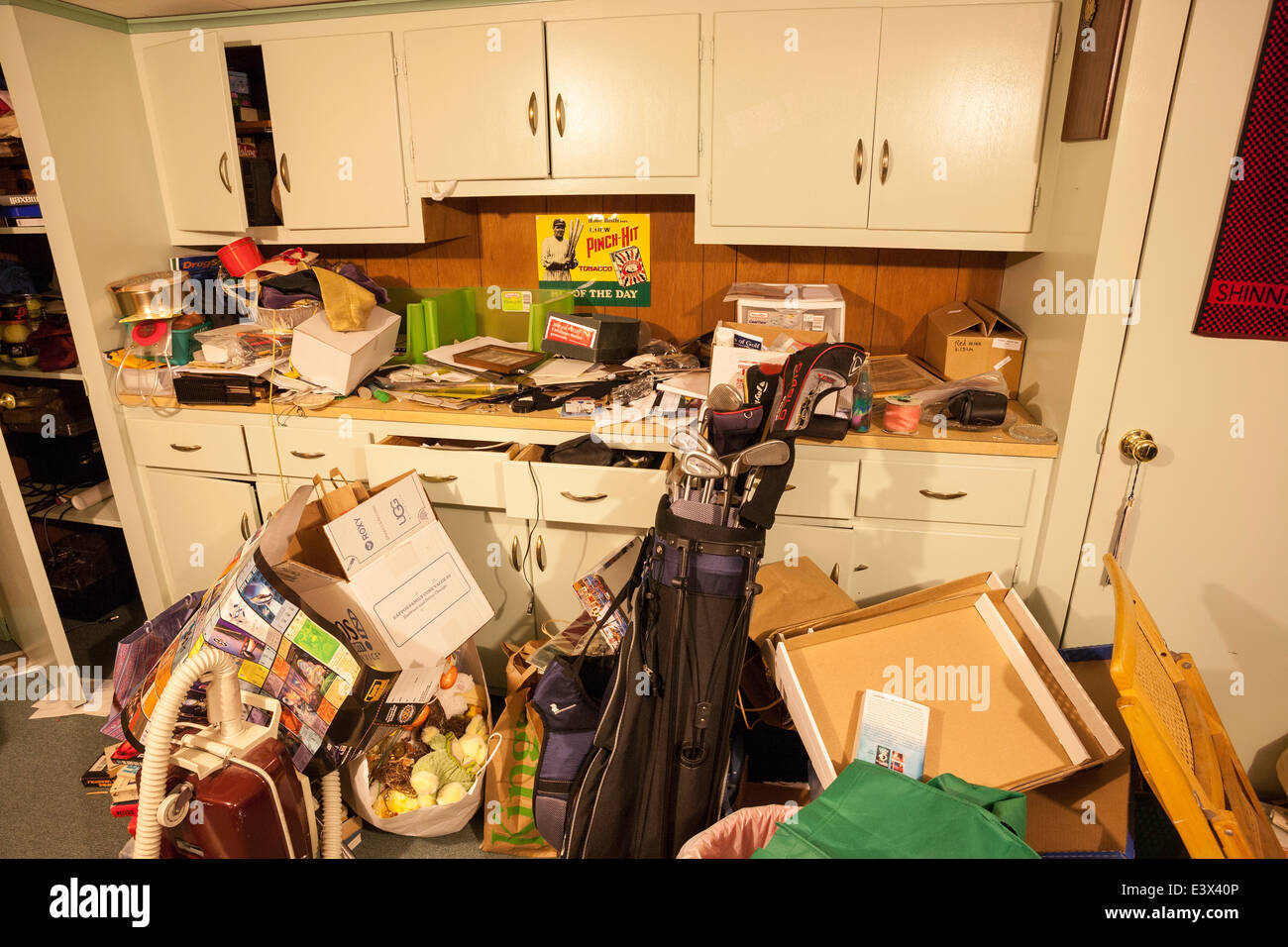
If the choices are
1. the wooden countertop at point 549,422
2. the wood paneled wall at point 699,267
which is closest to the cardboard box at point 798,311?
the wood paneled wall at point 699,267

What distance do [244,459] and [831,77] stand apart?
1944 mm

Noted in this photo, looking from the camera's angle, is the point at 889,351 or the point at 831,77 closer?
the point at 831,77

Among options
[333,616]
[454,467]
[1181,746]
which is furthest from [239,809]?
[1181,746]

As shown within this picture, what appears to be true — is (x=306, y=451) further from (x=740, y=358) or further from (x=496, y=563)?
(x=740, y=358)

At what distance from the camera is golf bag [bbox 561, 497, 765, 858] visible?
1.38 m

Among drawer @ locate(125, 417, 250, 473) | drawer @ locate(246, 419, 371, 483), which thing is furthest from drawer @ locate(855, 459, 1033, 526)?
drawer @ locate(125, 417, 250, 473)

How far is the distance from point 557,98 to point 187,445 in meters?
1.49

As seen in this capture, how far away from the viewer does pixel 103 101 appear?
2.23 metres

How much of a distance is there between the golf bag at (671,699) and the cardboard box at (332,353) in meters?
1.14

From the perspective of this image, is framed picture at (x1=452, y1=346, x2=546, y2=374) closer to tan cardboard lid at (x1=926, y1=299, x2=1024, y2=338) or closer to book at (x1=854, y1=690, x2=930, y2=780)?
tan cardboard lid at (x1=926, y1=299, x2=1024, y2=338)

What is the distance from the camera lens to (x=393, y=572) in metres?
1.74
